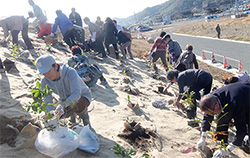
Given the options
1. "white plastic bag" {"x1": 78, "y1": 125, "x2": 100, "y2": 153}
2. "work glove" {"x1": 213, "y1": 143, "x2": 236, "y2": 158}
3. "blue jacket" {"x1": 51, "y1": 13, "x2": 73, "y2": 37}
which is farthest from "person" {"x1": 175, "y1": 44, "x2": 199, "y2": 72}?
"blue jacket" {"x1": 51, "y1": 13, "x2": 73, "y2": 37}

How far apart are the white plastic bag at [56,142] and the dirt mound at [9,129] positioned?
0.34 m

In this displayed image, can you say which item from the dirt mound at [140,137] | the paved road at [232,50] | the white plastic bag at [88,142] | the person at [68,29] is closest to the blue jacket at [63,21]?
the person at [68,29]

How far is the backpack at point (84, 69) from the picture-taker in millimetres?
4470

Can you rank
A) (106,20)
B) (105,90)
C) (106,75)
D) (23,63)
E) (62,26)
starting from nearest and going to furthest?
(105,90) → (23,63) → (106,75) → (62,26) → (106,20)

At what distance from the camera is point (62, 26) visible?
7.01m

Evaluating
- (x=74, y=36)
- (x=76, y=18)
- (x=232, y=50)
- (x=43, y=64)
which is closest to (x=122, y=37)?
(x=74, y=36)

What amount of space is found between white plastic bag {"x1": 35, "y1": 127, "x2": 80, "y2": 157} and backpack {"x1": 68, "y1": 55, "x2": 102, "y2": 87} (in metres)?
2.29

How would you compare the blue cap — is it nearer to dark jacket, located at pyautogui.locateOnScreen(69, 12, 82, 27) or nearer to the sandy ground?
the sandy ground

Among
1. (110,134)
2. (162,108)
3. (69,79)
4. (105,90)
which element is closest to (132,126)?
(110,134)

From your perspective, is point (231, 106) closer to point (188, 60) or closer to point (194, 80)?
point (194, 80)

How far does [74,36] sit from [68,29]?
→ 1.13 ft

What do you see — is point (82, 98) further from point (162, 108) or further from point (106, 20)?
point (106, 20)

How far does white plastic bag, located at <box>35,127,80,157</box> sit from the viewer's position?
2.14 metres

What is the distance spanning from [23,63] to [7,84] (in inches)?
72.0
